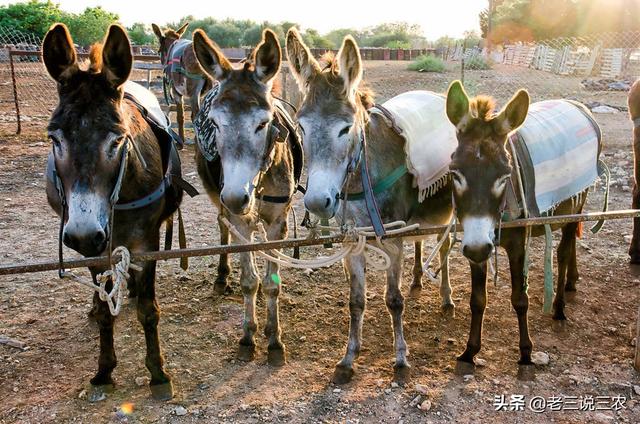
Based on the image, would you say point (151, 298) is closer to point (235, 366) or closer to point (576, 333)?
point (235, 366)

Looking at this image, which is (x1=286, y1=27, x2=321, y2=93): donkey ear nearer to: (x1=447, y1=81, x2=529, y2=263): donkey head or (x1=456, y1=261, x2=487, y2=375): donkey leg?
(x1=447, y1=81, x2=529, y2=263): donkey head

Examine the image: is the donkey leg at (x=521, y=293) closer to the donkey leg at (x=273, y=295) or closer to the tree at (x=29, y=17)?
the donkey leg at (x=273, y=295)

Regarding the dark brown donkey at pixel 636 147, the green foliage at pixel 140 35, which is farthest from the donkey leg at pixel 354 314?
the green foliage at pixel 140 35

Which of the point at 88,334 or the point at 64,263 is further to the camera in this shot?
the point at 88,334

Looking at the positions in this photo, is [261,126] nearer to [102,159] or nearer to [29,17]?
[102,159]

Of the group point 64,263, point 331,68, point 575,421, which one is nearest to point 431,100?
point 331,68

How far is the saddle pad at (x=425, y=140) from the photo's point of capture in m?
3.64

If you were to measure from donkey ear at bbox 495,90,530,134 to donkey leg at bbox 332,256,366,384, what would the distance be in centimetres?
130

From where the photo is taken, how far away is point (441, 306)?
482cm

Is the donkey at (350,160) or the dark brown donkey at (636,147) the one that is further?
the dark brown donkey at (636,147)

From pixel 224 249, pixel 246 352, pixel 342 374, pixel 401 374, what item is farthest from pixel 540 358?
pixel 224 249

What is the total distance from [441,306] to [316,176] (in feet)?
7.92

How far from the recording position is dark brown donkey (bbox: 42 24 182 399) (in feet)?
8.59

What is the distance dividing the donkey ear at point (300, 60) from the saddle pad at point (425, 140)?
737 mm
